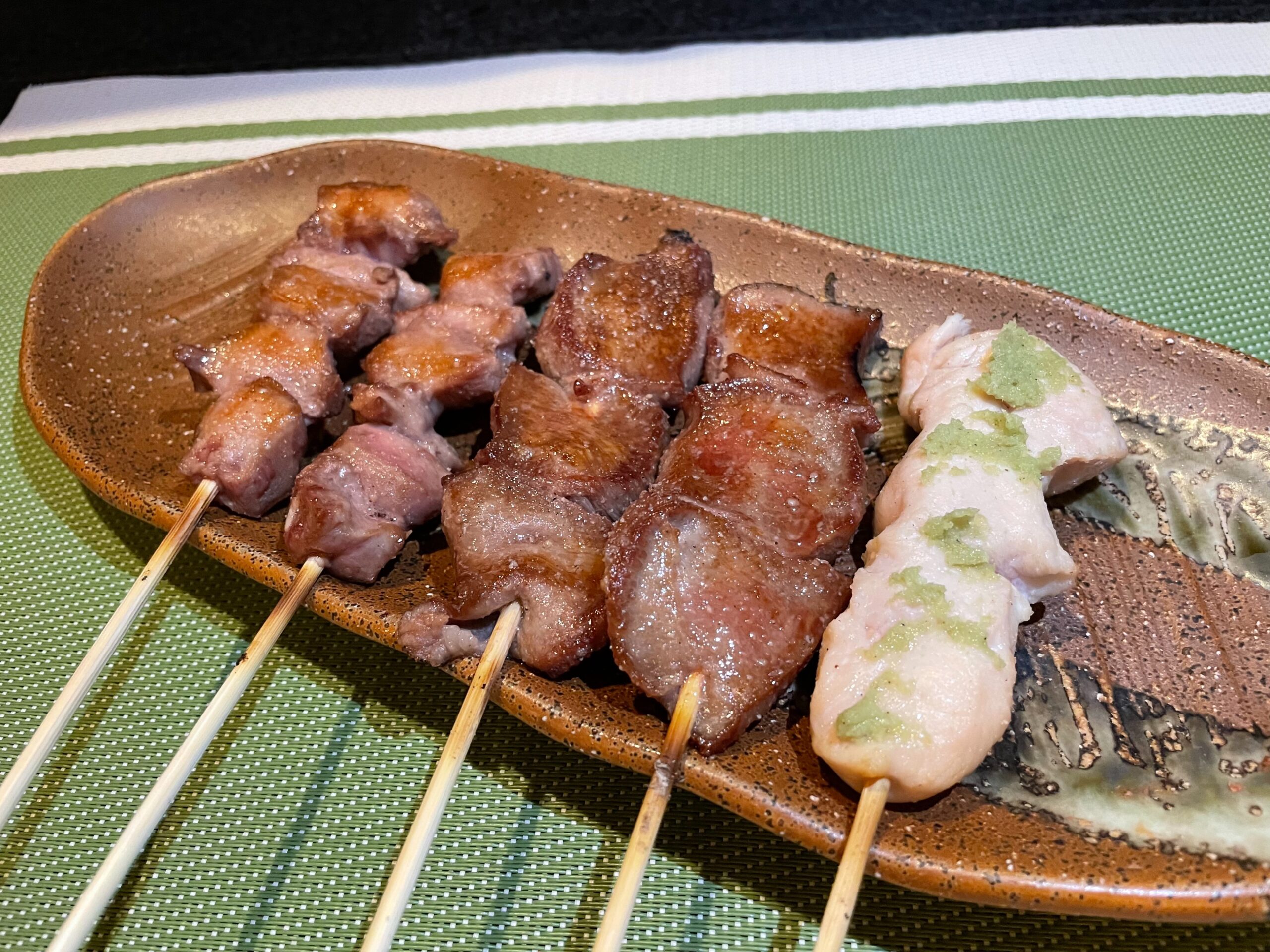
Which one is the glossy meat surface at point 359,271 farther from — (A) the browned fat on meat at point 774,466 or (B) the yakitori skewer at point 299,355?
(A) the browned fat on meat at point 774,466

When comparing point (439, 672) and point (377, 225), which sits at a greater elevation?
point (377, 225)

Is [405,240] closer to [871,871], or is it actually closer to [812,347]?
[812,347]

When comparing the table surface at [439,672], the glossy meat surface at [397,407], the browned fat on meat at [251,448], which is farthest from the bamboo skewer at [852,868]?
the browned fat on meat at [251,448]

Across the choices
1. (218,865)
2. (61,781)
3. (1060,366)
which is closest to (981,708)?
(1060,366)

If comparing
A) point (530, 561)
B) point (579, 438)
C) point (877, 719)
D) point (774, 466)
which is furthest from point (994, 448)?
point (530, 561)

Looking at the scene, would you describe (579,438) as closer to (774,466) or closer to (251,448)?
(774,466)

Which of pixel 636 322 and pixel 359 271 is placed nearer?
pixel 636 322
